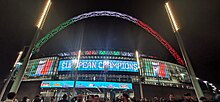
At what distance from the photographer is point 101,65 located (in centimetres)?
2984

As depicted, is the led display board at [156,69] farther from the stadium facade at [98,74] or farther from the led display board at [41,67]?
the led display board at [41,67]

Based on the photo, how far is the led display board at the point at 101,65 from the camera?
29344mm

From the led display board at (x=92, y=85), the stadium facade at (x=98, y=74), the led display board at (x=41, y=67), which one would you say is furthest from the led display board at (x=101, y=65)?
the led display board at (x=92, y=85)

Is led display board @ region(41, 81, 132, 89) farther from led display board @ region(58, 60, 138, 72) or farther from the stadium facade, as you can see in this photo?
led display board @ region(58, 60, 138, 72)

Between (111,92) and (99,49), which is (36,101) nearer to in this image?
(111,92)

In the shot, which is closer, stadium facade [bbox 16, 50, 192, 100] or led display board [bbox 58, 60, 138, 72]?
stadium facade [bbox 16, 50, 192, 100]

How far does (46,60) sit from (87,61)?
1246 centimetres

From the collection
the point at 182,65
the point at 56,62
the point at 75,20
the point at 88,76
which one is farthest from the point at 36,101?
the point at 182,65

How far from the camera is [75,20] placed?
2136cm

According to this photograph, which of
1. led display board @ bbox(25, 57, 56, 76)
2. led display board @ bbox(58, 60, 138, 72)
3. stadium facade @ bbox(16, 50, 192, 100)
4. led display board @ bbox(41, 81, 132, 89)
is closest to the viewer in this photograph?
led display board @ bbox(41, 81, 132, 89)

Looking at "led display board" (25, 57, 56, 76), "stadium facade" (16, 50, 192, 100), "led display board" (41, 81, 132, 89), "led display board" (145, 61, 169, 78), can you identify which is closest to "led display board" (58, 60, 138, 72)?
"stadium facade" (16, 50, 192, 100)

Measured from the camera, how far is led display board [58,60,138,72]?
2934 centimetres

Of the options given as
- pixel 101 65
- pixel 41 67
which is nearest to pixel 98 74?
pixel 101 65

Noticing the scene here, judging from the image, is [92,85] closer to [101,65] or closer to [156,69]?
[101,65]
